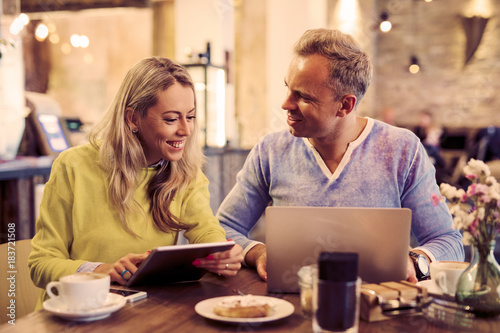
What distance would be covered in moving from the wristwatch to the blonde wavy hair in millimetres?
681

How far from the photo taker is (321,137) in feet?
5.46

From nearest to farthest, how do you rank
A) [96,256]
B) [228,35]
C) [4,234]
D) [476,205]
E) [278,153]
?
[476,205] < [96,256] < [278,153] < [4,234] < [228,35]

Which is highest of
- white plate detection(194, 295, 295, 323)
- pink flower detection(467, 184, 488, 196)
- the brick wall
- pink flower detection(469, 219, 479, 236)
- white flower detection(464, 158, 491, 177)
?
the brick wall

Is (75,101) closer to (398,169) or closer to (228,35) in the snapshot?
(228,35)

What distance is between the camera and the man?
5.16 feet

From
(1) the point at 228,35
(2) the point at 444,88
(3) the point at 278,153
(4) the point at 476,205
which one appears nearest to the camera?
(4) the point at 476,205

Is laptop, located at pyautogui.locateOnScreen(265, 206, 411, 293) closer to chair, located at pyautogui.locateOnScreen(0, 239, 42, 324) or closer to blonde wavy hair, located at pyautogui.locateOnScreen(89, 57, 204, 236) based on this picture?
blonde wavy hair, located at pyautogui.locateOnScreen(89, 57, 204, 236)

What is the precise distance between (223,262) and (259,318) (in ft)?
1.12

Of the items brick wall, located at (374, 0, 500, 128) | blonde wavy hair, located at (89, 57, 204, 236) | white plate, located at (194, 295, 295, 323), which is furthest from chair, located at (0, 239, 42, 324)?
brick wall, located at (374, 0, 500, 128)

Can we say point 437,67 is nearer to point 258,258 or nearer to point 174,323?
point 258,258

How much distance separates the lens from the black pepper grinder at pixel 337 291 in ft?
2.64

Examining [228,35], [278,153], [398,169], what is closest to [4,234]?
[278,153]

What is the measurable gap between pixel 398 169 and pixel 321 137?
10.7 inches

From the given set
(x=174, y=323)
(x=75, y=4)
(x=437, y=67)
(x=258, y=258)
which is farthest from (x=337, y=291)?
(x=437, y=67)
